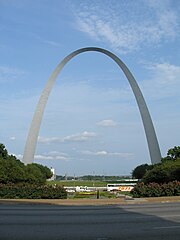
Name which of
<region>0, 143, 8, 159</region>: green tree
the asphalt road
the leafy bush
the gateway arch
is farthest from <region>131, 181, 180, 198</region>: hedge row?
<region>0, 143, 8, 159</region>: green tree

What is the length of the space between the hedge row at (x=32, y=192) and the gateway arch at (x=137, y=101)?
24329 millimetres

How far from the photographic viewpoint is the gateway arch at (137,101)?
55.0m

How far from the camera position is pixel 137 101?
58.5 meters

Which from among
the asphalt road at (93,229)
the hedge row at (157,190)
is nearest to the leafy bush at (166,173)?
the hedge row at (157,190)

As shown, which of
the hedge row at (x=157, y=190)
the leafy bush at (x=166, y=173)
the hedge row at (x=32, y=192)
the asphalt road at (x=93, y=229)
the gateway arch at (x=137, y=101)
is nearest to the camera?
the asphalt road at (x=93, y=229)

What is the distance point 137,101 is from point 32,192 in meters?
32.4

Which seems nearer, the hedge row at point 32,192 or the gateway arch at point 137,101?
the hedge row at point 32,192

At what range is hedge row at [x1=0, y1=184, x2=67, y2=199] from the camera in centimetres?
2938

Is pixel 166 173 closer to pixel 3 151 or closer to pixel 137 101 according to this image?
pixel 137 101

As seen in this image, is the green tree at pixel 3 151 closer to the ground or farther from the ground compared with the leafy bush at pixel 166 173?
farther from the ground

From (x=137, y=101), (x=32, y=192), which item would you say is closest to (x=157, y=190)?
(x=32, y=192)

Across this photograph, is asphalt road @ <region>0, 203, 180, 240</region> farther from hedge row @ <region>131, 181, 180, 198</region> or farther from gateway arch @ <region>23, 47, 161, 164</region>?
gateway arch @ <region>23, 47, 161, 164</region>

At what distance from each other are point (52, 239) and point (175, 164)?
29.7 metres

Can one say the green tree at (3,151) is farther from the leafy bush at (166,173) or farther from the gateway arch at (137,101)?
the leafy bush at (166,173)
